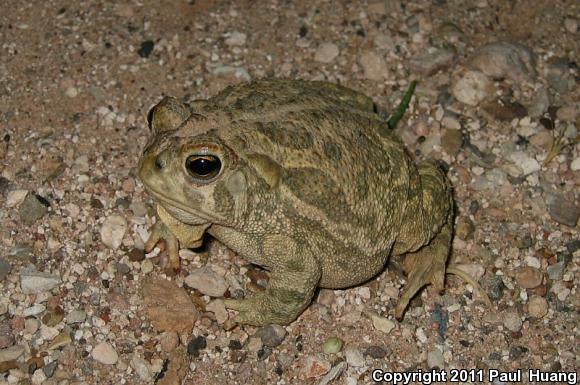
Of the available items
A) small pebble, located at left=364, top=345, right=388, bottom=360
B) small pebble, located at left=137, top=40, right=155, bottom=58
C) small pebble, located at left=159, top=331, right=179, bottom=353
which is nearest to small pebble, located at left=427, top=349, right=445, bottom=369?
small pebble, located at left=364, top=345, right=388, bottom=360

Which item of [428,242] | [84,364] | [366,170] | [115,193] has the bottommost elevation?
[84,364]

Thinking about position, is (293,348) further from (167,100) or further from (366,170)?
(167,100)

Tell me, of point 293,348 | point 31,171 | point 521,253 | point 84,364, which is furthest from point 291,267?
point 31,171

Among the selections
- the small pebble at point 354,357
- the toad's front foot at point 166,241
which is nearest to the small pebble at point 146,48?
the toad's front foot at point 166,241

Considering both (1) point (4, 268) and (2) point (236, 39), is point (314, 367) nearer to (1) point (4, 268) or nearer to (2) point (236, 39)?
(1) point (4, 268)

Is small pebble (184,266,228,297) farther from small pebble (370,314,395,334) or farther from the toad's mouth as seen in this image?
small pebble (370,314,395,334)

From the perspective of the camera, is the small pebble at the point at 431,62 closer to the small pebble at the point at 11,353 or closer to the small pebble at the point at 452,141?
the small pebble at the point at 452,141
